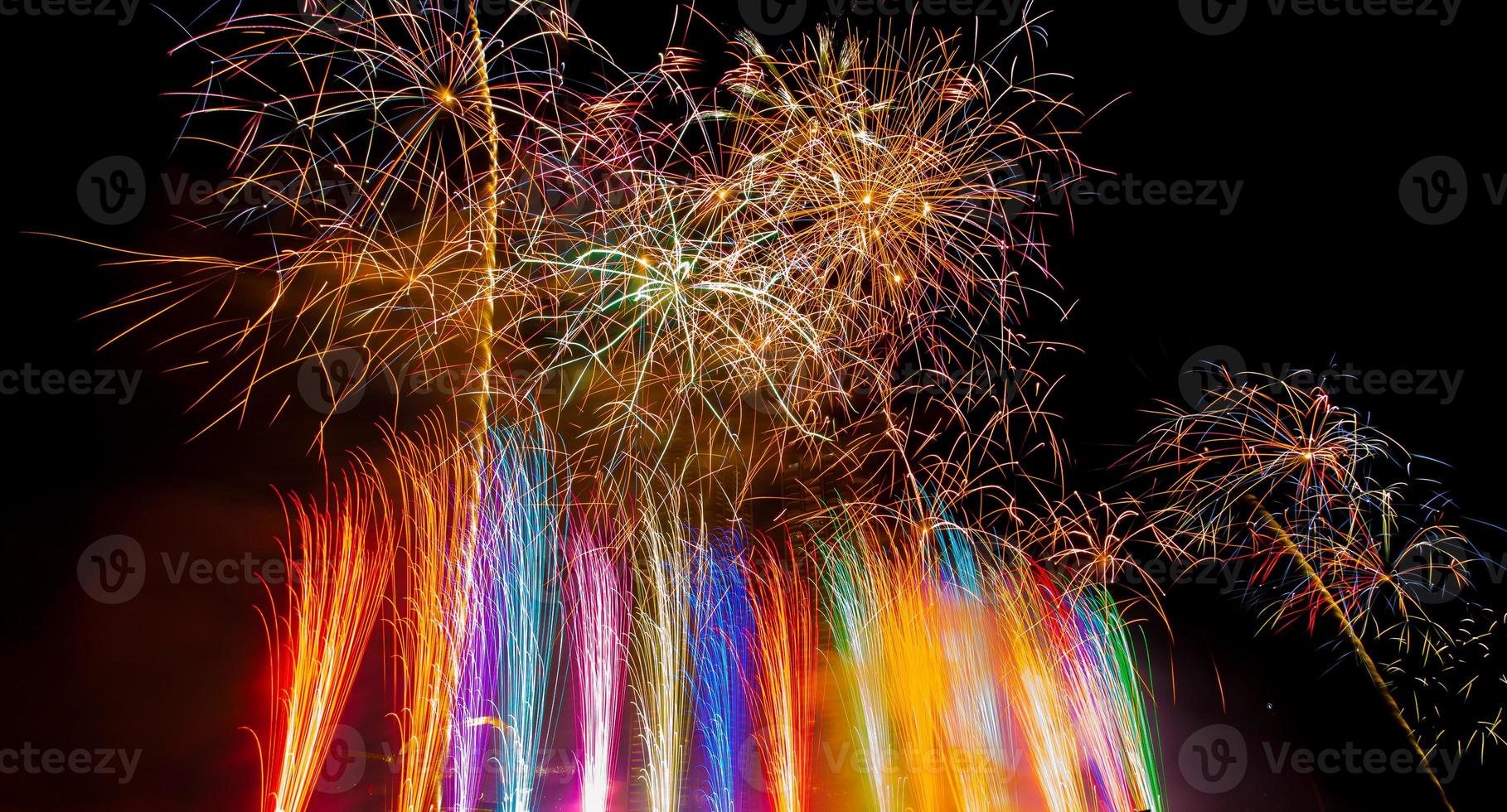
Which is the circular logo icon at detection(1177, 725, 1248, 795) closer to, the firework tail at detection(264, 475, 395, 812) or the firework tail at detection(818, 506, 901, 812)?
the firework tail at detection(818, 506, 901, 812)

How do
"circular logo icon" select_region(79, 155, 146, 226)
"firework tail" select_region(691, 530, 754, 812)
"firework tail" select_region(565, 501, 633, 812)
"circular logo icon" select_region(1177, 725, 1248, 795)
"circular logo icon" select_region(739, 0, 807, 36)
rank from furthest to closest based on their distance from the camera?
"circular logo icon" select_region(1177, 725, 1248, 795) → "firework tail" select_region(691, 530, 754, 812) → "firework tail" select_region(565, 501, 633, 812) → "circular logo icon" select_region(739, 0, 807, 36) → "circular logo icon" select_region(79, 155, 146, 226)

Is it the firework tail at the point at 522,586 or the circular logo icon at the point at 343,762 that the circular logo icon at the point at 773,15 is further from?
the circular logo icon at the point at 343,762

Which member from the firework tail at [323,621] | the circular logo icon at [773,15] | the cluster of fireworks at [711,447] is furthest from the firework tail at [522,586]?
the circular logo icon at [773,15]

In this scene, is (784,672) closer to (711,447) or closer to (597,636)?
(597,636)

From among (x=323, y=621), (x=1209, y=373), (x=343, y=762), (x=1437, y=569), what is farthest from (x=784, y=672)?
(x=1437, y=569)

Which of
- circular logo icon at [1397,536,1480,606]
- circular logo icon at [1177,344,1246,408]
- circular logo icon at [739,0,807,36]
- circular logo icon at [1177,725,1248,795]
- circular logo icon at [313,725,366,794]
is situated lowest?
circular logo icon at [1177,725,1248,795]

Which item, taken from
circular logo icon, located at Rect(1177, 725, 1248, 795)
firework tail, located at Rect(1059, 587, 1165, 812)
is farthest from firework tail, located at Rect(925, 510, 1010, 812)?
circular logo icon, located at Rect(1177, 725, 1248, 795)
